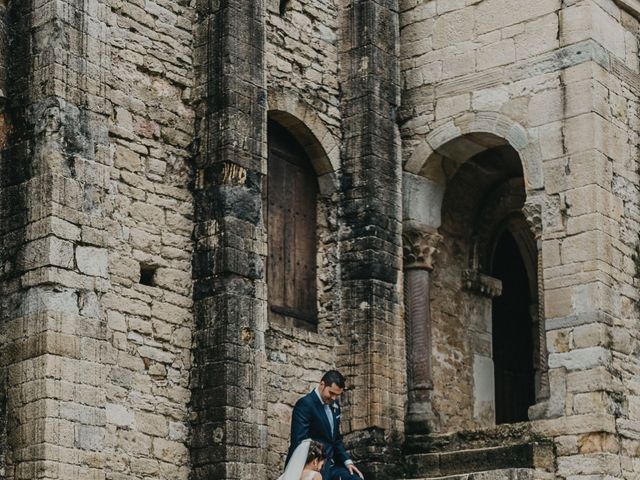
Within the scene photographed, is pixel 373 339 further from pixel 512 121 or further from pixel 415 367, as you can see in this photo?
pixel 512 121

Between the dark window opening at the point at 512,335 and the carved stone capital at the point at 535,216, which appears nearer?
the carved stone capital at the point at 535,216

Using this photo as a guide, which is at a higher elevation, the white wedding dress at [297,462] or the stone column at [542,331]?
the stone column at [542,331]

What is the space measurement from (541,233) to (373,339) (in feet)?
6.92

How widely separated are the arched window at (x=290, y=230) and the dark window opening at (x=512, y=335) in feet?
11.9

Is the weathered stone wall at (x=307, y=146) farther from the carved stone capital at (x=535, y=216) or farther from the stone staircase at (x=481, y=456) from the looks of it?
the carved stone capital at (x=535, y=216)

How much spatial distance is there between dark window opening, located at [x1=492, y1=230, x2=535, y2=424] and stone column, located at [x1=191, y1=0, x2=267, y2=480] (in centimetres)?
526

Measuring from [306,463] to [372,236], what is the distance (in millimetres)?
4556

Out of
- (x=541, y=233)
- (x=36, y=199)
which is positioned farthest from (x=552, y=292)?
(x=36, y=199)

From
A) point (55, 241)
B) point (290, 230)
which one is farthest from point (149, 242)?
point (290, 230)

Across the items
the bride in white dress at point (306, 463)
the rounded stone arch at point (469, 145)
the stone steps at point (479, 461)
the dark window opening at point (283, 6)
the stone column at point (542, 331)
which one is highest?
the dark window opening at point (283, 6)

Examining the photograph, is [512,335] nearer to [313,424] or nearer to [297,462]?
[313,424]

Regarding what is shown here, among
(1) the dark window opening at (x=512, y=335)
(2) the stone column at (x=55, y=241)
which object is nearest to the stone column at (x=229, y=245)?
(2) the stone column at (x=55, y=241)

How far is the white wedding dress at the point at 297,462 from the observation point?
39.0ft

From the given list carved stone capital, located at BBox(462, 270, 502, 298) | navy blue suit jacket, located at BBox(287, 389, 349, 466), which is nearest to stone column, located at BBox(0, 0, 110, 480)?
navy blue suit jacket, located at BBox(287, 389, 349, 466)
